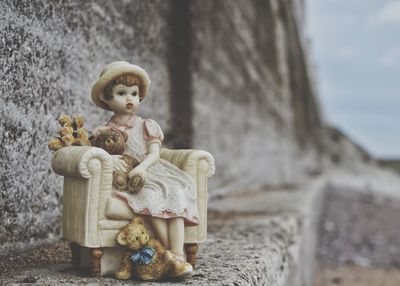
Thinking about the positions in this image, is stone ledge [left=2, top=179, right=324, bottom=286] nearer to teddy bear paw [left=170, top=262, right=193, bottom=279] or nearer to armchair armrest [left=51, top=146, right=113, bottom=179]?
teddy bear paw [left=170, top=262, right=193, bottom=279]

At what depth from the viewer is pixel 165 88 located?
14.8ft

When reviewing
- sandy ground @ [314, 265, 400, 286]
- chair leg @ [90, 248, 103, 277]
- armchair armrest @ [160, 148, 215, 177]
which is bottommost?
sandy ground @ [314, 265, 400, 286]

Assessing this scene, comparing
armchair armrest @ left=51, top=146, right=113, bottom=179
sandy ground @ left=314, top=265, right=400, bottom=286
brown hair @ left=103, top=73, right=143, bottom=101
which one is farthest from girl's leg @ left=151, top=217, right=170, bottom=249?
sandy ground @ left=314, top=265, right=400, bottom=286

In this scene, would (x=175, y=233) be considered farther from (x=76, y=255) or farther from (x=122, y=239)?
(x=76, y=255)

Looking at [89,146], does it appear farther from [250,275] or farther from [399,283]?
[399,283]

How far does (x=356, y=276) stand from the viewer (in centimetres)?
544

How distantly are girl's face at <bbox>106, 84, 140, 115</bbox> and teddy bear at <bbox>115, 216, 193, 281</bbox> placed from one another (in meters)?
0.39

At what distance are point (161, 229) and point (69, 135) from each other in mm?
442

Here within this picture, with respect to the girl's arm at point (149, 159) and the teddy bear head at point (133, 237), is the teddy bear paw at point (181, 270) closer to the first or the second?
the teddy bear head at point (133, 237)

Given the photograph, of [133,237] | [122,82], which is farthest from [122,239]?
[122,82]

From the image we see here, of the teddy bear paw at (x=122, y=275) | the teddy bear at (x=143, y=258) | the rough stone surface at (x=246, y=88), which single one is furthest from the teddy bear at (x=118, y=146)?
the rough stone surface at (x=246, y=88)


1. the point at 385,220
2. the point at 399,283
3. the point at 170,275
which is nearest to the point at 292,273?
the point at 170,275

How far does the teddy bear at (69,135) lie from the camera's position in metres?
2.02

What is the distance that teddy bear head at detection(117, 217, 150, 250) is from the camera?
1.91 meters
